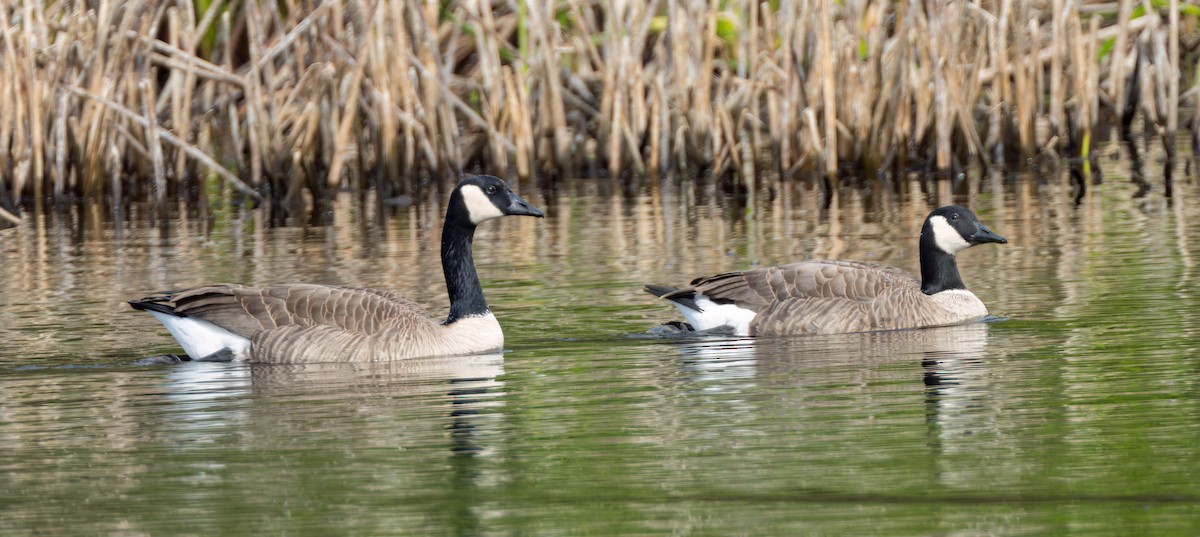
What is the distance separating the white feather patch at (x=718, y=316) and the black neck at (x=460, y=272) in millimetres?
1417

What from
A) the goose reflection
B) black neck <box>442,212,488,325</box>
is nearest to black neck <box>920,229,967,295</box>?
black neck <box>442,212,488,325</box>

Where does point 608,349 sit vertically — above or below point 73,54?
below

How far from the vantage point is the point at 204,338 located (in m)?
11.2

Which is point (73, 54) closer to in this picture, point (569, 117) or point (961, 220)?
point (569, 117)

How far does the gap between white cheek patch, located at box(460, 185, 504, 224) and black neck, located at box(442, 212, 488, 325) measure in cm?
9

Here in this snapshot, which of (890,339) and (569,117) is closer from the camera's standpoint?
(890,339)

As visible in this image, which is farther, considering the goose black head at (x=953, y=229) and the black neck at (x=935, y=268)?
the goose black head at (x=953, y=229)

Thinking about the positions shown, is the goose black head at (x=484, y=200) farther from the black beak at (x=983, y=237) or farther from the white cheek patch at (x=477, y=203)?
the black beak at (x=983, y=237)

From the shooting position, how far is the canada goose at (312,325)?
36.3 ft

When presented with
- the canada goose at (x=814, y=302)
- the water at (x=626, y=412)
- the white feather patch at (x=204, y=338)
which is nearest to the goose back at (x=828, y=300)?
the canada goose at (x=814, y=302)

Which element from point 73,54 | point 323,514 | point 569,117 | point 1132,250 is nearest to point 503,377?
point 323,514

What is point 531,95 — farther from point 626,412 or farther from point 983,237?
point 626,412

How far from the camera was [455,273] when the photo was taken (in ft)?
38.7

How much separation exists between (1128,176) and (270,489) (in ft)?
51.6
